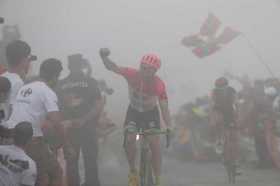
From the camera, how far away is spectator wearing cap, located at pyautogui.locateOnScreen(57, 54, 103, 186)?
23.8ft

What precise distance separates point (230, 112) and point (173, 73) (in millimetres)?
2680

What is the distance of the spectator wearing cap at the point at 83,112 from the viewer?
725 centimetres

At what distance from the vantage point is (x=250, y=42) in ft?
36.5

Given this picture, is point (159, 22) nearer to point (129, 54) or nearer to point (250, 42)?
point (129, 54)

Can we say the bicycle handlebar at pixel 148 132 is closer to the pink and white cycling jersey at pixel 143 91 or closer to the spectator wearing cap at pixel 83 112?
the pink and white cycling jersey at pixel 143 91

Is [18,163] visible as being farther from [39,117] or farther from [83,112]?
[83,112]

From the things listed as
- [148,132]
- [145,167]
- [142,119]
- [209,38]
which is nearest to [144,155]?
[145,167]

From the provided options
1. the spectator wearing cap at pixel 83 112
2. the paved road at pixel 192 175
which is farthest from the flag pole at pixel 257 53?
the spectator wearing cap at pixel 83 112

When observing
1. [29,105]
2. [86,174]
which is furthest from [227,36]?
[29,105]

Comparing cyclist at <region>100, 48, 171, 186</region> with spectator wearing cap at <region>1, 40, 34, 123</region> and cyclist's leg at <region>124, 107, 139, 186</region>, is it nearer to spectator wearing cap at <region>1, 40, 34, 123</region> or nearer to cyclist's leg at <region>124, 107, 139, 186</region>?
cyclist's leg at <region>124, 107, 139, 186</region>

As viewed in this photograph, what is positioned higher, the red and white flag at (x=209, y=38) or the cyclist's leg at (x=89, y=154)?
the red and white flag at (x=209, y=38)

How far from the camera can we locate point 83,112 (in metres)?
7.32

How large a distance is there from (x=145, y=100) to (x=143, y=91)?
4.2 inches

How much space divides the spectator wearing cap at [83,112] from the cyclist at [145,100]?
0.61 meters
